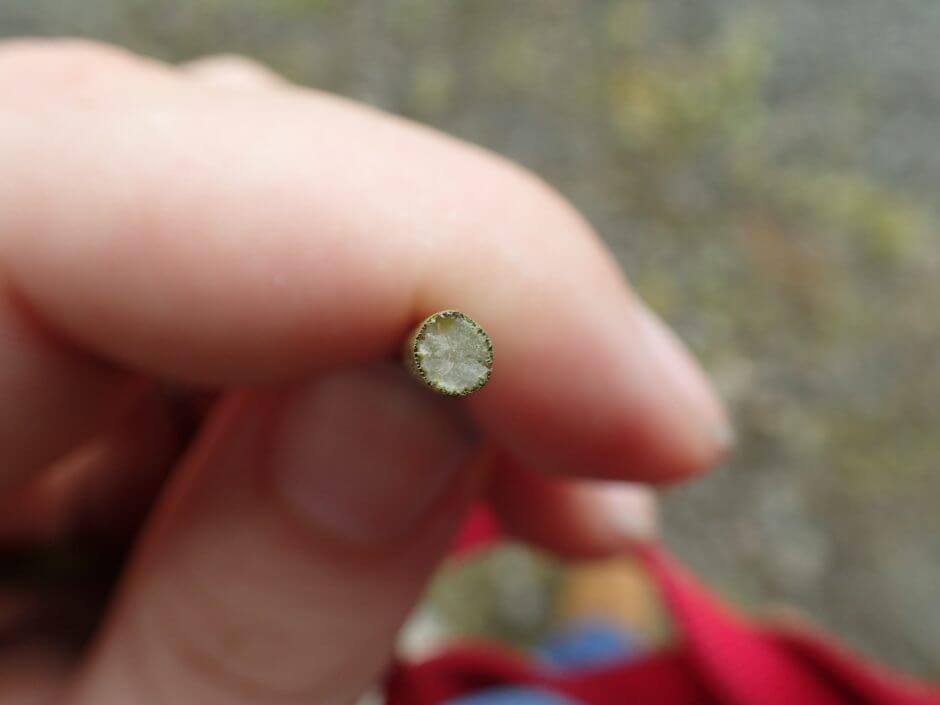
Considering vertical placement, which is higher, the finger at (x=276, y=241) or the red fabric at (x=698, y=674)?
the finger at (x=276, y=241)

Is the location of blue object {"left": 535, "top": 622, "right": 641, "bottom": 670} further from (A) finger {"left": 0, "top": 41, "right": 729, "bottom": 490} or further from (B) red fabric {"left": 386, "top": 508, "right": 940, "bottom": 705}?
(A) finger {"left": 0, "top": 41, "right": 729, "bottom": 490}

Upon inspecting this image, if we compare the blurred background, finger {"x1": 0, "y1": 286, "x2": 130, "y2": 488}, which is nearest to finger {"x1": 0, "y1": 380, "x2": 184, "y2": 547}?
finger {"x1": 0, "y1": 286, "x2": 130, "y2": 488}

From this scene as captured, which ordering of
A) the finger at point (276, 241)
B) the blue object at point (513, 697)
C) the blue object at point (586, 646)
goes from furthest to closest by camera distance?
1. the blue object at point (586, 646)
2. the blue object at point (513, 697)
3. the finger at point (276, 241)

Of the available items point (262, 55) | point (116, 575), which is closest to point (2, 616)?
point (116, 575)

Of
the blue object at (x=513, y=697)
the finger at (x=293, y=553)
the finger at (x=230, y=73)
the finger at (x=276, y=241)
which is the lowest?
the blue object at (x=513, y=697)

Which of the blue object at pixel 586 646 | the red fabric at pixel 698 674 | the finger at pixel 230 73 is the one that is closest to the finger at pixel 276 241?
the finger at pixel 230 73

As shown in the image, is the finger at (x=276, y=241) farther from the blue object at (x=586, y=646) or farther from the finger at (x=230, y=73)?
the blue object at (x=586, y=646)
